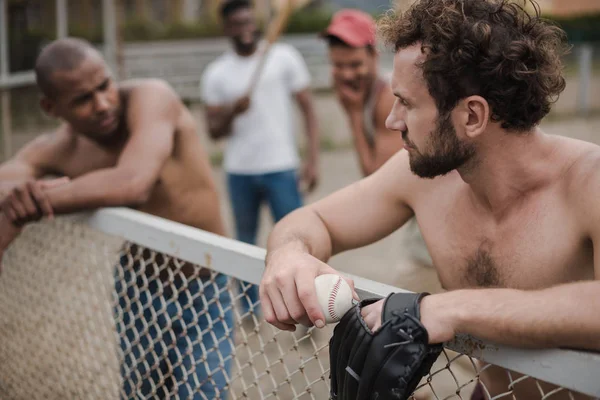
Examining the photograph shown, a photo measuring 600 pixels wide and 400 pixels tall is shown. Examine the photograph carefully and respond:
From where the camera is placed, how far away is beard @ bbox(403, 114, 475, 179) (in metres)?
1.70

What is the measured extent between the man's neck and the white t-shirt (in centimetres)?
→ 330

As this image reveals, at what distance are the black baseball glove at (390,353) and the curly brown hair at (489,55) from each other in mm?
585

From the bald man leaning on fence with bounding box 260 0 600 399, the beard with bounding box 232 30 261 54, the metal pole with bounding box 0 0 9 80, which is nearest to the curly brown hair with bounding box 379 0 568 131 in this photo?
the bald man leaning on fence with bounding box 260 0 600 399

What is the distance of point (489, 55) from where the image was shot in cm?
166

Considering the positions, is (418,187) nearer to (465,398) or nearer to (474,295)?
(474,295)

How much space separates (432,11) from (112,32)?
320 inches

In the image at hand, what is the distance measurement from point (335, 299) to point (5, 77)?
21.2 feet

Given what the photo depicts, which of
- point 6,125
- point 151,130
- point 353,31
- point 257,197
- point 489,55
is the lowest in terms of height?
point 6,125

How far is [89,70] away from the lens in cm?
284

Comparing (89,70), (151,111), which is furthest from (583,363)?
(89,70)

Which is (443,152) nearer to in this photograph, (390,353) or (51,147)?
(390,353)

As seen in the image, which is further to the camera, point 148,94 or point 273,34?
point 273,34

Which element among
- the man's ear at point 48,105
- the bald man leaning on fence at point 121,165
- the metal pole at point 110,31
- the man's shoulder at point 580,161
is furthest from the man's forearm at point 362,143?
the metal pole at point 110,31

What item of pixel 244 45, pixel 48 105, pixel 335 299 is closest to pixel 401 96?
pixel 335 299
